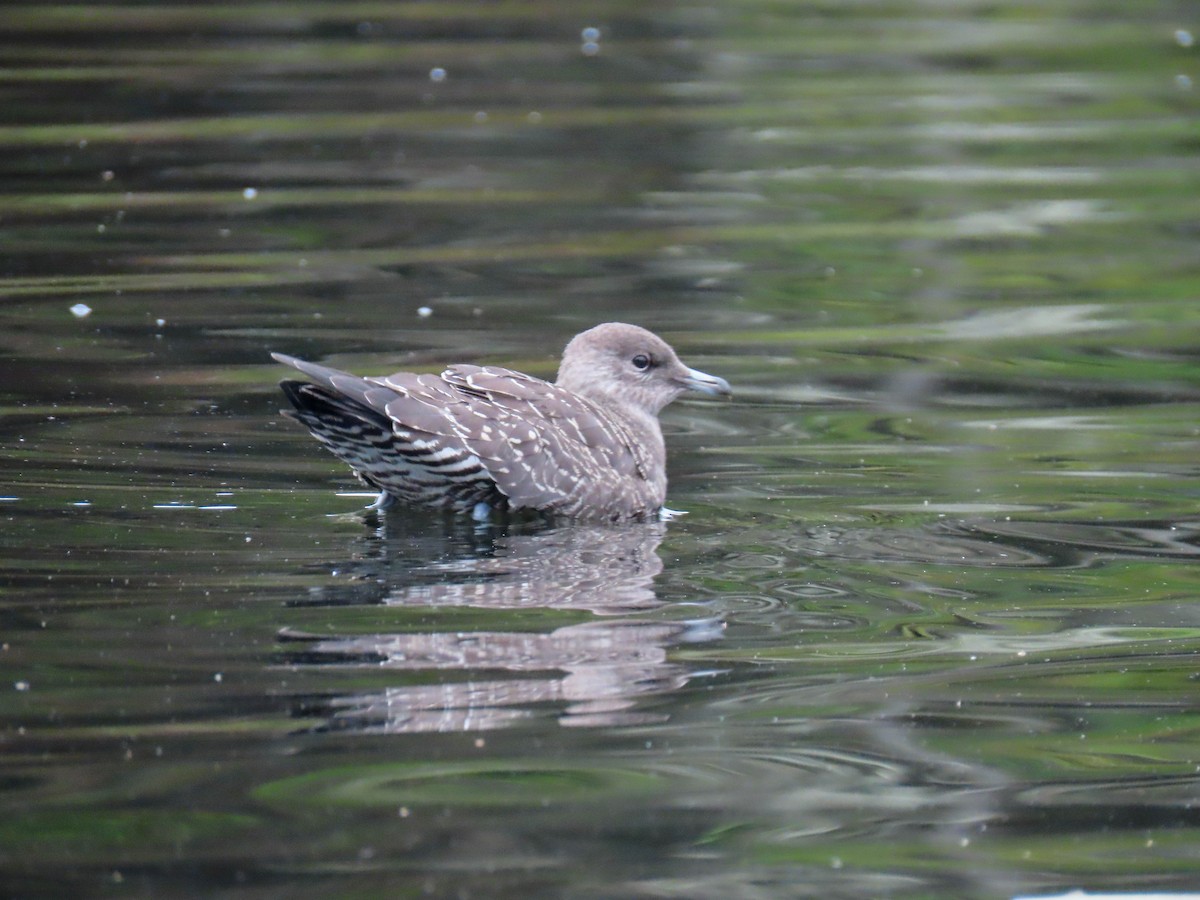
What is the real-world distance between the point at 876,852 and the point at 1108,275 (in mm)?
7381

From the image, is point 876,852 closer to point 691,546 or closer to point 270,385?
point 691,546

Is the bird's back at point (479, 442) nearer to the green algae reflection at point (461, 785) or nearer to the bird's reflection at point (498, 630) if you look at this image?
the bird's reflection at point (498, 630)

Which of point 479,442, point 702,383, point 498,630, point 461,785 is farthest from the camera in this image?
point 702,383

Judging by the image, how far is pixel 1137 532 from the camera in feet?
23.3

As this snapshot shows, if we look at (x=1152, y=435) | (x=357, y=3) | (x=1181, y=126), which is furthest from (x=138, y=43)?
(x=1152, y=435)

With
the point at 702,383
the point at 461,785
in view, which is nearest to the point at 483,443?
the point at 702,383

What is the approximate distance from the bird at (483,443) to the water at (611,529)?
0.49 ft

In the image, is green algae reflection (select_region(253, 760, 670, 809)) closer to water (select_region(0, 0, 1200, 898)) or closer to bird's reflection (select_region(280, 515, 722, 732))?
water (select_region(0, 0, 1200, 898))

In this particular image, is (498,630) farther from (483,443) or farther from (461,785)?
(483,443)

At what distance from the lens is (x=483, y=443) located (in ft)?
23.1

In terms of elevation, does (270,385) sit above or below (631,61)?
below

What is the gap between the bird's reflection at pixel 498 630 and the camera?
16.8 feet

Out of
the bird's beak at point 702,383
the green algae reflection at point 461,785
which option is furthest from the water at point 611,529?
the bird's beak at point 702,383

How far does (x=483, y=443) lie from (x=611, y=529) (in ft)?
1.77
